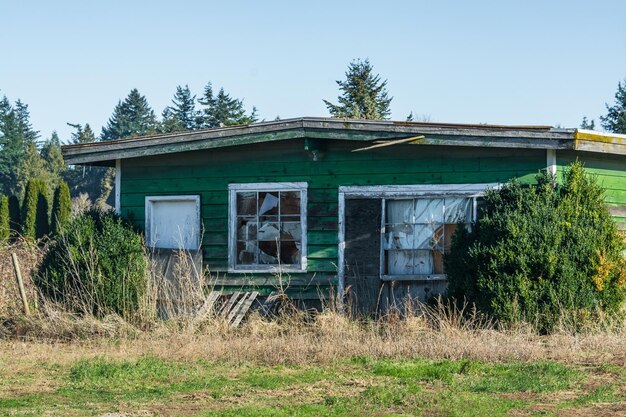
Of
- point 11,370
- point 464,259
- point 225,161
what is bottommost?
point 11,370

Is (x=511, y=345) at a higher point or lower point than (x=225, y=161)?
lower

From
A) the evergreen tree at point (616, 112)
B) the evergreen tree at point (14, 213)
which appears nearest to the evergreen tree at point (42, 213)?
the evergreen tree at point (14, 213)

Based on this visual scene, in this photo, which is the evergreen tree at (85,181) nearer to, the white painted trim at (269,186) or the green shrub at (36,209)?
Answer: the green shrub at (36,209)

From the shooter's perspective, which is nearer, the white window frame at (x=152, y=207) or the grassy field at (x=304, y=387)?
the grassy field at (x=304, y=387)

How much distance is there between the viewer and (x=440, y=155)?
1377 cm

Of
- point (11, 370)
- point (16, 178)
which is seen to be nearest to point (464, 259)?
point (11, 370)

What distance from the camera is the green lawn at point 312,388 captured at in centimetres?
802

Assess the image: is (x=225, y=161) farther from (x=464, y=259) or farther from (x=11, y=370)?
(x=11, y=370)

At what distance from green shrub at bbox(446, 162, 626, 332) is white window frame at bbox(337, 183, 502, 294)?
94 cm

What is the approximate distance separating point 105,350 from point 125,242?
9.12 feet

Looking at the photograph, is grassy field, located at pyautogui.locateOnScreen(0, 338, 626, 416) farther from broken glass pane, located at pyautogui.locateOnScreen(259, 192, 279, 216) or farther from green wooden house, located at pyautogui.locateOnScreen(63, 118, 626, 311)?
broken glass pane, located at pyautogui.locateOnScreen(259, 192, 279, 216)

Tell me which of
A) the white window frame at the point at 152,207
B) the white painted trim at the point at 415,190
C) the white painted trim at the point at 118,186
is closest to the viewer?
the white painted trim at the point at 415,190

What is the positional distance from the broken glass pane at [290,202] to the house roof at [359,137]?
3.06ft

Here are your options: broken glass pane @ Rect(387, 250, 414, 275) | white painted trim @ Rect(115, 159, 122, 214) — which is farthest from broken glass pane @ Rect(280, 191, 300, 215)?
white painted trim @ Rect(115, 159, 122, 214)
